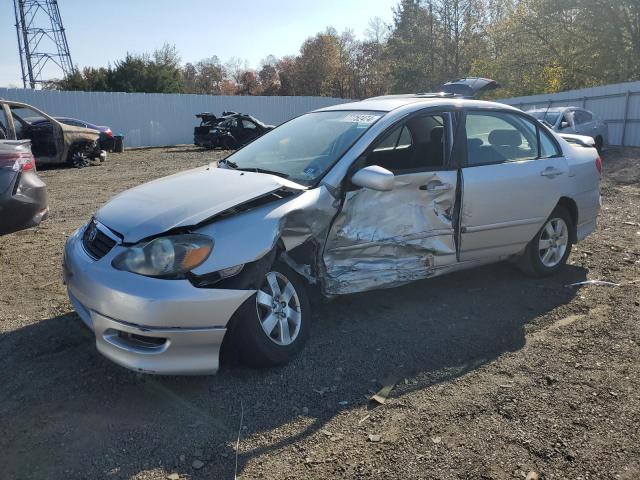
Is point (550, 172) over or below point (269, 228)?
over

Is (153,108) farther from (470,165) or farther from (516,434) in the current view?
(516,434)

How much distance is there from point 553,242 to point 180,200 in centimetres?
366

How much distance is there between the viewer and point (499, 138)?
16.5 feet

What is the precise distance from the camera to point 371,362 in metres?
3.73

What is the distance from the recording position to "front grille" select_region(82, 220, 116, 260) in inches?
136

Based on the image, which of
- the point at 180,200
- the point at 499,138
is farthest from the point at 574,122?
the point at 180,200

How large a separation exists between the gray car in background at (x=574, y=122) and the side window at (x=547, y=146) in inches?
397

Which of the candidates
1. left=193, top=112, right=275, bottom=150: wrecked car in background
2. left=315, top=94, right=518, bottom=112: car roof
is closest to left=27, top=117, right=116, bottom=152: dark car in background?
left=193, top=112, right=275, bottom=150: wrecked car in background

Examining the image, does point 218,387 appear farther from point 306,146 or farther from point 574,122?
point 574,122

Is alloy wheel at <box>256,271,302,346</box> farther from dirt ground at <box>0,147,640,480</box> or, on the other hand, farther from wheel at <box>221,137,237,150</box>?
wheel at <box>221,137,237,150</box>

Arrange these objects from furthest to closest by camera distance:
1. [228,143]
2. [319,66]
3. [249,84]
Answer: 1. [249,84]
2. [319,66]
3. [228,143]

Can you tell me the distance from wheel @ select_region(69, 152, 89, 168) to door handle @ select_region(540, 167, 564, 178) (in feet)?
46.9

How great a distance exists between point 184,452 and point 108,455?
369 millimetres

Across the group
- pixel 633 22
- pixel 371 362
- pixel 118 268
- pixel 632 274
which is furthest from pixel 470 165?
pixel 633 22
